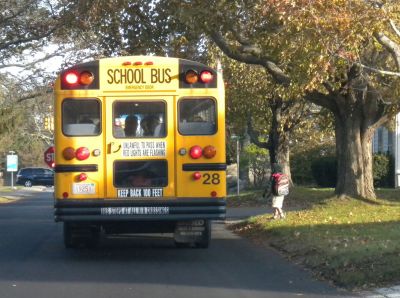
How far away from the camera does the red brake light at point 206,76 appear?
13.6 metres

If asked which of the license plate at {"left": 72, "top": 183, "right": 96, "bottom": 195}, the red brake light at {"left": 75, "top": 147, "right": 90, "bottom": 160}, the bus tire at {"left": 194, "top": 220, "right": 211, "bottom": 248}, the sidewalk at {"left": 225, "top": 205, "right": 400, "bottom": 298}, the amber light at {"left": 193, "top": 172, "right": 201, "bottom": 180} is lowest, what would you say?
the sidewalk at {"left": 225, "top": 205, "right": 400, "bottom": 298}

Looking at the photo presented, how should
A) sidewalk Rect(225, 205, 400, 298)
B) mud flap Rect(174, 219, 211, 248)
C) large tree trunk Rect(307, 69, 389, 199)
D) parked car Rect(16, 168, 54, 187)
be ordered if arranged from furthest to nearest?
parked car Rect(16, 168, 54, 187)
large tree trunk Rect(307, 69, 389, 199)
mud flap Rect(174, 219, 211, 248)
sidewalk Rect(225, 205, 400, 298)

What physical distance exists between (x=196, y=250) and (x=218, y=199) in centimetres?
251

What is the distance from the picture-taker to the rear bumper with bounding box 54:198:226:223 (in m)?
13.3

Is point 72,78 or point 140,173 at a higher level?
point 72,78

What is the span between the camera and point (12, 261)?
1435 centimetres

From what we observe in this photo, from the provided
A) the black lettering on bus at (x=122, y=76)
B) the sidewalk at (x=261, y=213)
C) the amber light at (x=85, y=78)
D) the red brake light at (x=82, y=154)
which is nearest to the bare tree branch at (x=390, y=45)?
the black lettering on bus at (x=122, y=76)

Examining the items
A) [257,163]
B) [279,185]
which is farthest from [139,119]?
[257,163]

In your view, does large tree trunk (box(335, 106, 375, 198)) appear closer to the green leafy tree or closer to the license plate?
the green leafy tree

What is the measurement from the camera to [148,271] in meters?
12.9

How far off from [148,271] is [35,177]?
56.0 metres

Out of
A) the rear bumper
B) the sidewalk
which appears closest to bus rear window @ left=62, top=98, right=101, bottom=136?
the rear bumper

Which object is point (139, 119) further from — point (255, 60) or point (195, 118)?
point (255, 60)

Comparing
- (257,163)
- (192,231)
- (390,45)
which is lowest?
(192,231)
